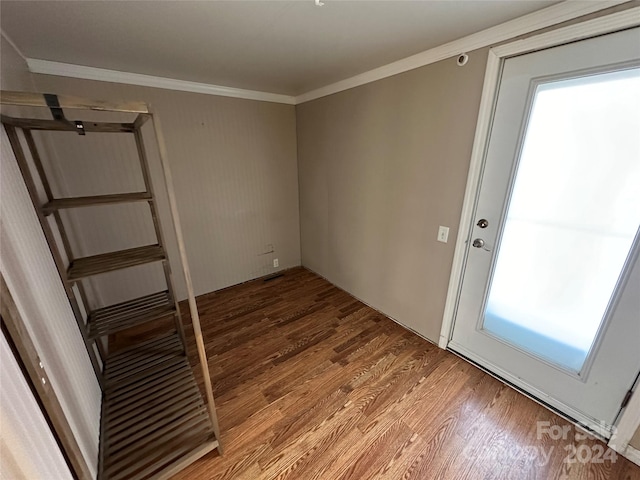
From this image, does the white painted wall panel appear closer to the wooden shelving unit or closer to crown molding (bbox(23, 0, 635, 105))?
the wooden shelving unit

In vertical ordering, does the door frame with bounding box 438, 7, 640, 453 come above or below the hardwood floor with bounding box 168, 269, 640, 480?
above

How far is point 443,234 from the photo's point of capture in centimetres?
185

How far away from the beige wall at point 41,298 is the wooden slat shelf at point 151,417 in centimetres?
9

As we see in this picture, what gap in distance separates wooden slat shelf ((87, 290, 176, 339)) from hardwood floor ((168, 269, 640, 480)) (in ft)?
1.85

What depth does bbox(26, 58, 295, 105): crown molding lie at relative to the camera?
1.72 meters

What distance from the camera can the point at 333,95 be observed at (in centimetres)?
244

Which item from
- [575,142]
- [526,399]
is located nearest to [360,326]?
[526,399]

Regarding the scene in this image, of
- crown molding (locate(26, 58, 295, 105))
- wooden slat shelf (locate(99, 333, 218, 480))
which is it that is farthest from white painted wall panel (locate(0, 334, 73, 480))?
crown molding (locate(26, 58, 295, 105))

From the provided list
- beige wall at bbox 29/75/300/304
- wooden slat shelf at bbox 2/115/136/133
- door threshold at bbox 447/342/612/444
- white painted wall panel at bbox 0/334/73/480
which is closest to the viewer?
white painted wall panel at bbox 0/334/73/480

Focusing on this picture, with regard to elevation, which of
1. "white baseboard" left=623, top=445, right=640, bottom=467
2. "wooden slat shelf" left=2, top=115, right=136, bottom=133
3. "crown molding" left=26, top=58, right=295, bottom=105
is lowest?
"white baseboard" left=623, top=445, right=640, bottom=467

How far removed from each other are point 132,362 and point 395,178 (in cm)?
239

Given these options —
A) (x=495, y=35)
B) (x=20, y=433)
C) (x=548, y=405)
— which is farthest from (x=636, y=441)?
(x=20, y=433)

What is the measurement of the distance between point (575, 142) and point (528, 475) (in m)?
1.64

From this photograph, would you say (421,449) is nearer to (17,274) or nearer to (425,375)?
(425,375)
